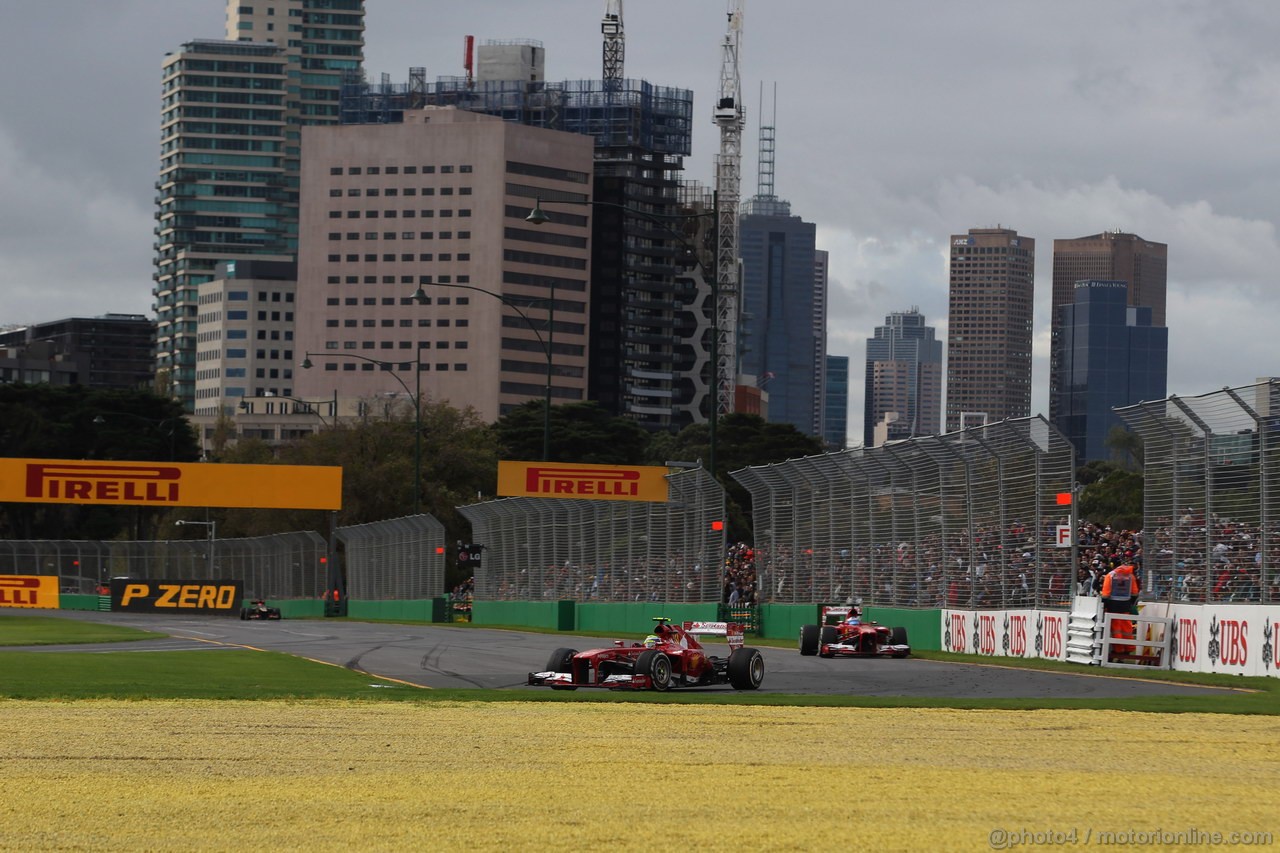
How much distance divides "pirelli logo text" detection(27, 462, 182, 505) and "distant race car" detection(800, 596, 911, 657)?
1207 inches

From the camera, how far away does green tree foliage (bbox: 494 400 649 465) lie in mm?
125875

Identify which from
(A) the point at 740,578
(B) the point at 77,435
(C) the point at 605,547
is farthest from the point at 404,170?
(A) the point at 740,578

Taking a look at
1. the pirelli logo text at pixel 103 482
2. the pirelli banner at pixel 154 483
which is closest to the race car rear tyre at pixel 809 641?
the pirelli banner at pixel 154 483

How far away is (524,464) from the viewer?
164 ft

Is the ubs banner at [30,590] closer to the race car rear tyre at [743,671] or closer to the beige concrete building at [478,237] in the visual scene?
the race car rear tyre at [743,671]

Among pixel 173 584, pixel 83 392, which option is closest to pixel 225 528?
pixel 83 392

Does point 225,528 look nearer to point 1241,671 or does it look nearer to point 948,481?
point 948,481

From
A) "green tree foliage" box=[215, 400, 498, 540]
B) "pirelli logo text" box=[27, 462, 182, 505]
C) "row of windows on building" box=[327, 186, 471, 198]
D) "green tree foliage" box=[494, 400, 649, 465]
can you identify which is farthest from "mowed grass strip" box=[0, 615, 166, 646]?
"row of windows on building" box=[327, 186, 471, 198]

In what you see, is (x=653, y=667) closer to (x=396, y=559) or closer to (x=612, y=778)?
(x=612, y=778)

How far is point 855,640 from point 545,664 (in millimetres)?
4549

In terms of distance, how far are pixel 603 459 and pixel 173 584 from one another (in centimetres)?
5697

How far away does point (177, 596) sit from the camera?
7456 centimetres

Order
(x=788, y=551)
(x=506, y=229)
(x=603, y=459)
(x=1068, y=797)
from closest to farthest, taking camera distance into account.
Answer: (x=1068, y=797) → (x=788, y=551) → (x=603, y=459) → (x=506, y=229)

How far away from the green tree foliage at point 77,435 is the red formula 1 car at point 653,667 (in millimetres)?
90845
